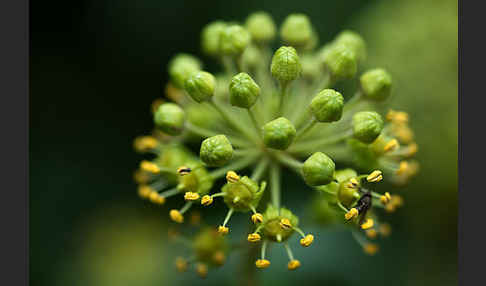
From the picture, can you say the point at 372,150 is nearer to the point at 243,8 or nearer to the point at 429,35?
the point at 429,35

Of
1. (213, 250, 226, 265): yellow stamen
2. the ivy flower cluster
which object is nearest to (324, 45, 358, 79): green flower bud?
the ivy flower cluster

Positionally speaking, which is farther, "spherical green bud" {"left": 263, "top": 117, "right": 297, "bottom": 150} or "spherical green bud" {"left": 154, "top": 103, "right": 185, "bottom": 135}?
"spherical green bud" {"left": 154, "top": 103, "right": 185, "bottom": 135}

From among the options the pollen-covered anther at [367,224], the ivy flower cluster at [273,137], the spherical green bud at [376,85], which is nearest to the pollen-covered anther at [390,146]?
the ivy flower cluster at [273,137]

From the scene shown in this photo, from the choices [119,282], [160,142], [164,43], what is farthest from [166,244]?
[164,43]

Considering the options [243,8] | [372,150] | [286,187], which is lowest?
[286,187]

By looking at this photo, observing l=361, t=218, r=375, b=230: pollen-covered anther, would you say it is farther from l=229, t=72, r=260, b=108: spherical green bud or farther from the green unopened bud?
the green unopened bud

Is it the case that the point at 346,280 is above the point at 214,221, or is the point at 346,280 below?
below
